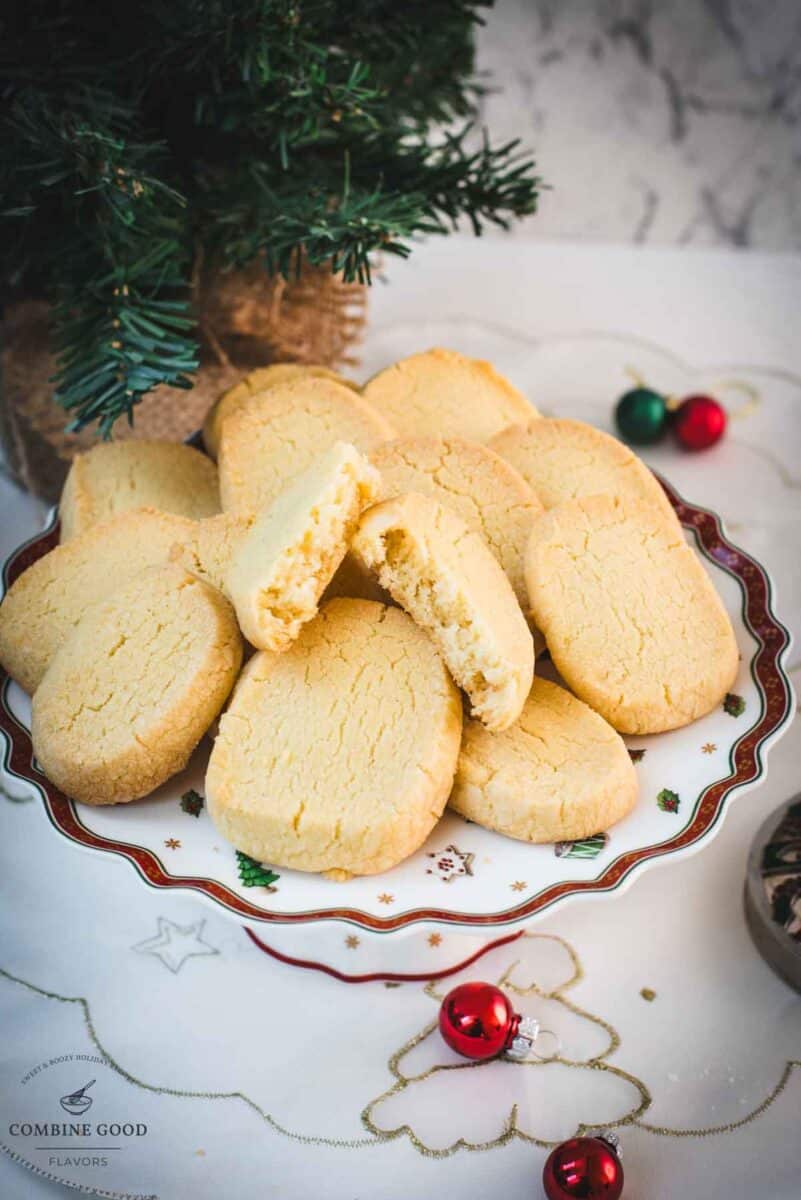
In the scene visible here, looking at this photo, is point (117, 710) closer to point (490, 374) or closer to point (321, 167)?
point (490, 374)

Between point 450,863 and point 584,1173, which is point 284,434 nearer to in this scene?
point 450,863

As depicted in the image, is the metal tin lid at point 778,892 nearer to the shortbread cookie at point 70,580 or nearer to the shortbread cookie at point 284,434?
the shortbread cookie at point 284,434

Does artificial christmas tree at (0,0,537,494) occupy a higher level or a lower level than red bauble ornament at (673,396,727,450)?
higher

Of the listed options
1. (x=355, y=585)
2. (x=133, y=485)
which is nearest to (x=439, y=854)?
(x=355, y=585)

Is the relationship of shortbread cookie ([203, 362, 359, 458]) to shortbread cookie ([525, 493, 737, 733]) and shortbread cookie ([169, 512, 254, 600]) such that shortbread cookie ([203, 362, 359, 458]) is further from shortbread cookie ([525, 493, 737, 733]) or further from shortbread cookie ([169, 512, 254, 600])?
shortbread cookie ([525, 493, 737, 733])

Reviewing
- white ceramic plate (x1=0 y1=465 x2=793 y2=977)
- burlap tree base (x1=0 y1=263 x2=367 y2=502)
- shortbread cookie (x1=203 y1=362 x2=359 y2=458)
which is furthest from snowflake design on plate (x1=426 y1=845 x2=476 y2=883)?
burlap tree base (x1=0 y1=263 x2=367 y2=502)

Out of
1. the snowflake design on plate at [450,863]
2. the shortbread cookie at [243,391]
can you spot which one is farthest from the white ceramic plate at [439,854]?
the shortbread cookie at [243,391]
